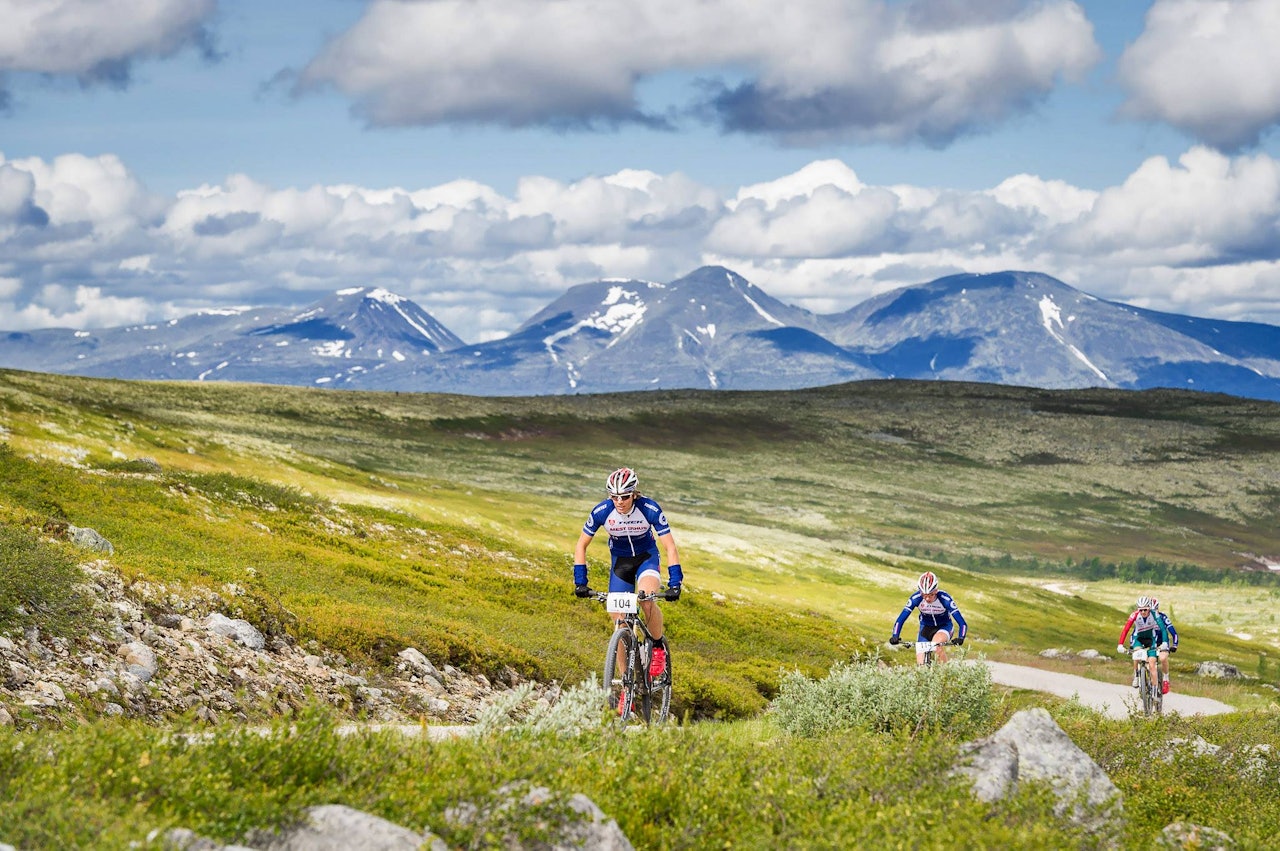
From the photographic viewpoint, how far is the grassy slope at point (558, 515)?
86.0 feet

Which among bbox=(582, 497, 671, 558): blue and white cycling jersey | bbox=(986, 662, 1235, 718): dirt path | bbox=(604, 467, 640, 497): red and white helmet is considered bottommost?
bbox=(986, 662, 1235, 718): dirt path

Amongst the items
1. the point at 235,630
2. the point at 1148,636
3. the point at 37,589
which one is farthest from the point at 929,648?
the point at 37,589

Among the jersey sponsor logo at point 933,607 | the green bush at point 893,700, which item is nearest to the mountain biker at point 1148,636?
the jersey sponsor logo at point 933,607

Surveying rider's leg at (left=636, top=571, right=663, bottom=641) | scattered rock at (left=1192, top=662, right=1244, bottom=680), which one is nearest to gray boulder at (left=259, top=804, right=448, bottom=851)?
rider's leg at (left=636, top=571, right=663, bottom=641)

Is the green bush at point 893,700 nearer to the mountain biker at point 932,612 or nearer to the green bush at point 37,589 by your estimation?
the mountain biker at point 932,612

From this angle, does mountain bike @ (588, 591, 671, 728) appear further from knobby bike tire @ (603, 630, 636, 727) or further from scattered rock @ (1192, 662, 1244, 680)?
scattered rock @ (1192, 662, 1244, 680)

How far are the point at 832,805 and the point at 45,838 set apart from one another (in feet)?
19.3

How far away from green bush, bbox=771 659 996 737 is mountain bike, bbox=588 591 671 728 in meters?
2.26

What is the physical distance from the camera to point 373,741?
8.41 meters

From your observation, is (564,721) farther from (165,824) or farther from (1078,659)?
(1078,659)

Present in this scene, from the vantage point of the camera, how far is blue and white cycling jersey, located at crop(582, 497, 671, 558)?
1548 cm

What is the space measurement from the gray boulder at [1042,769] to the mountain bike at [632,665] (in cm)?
518

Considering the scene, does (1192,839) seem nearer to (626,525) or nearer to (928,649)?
(626,525)

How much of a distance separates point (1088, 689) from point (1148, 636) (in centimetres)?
1357
